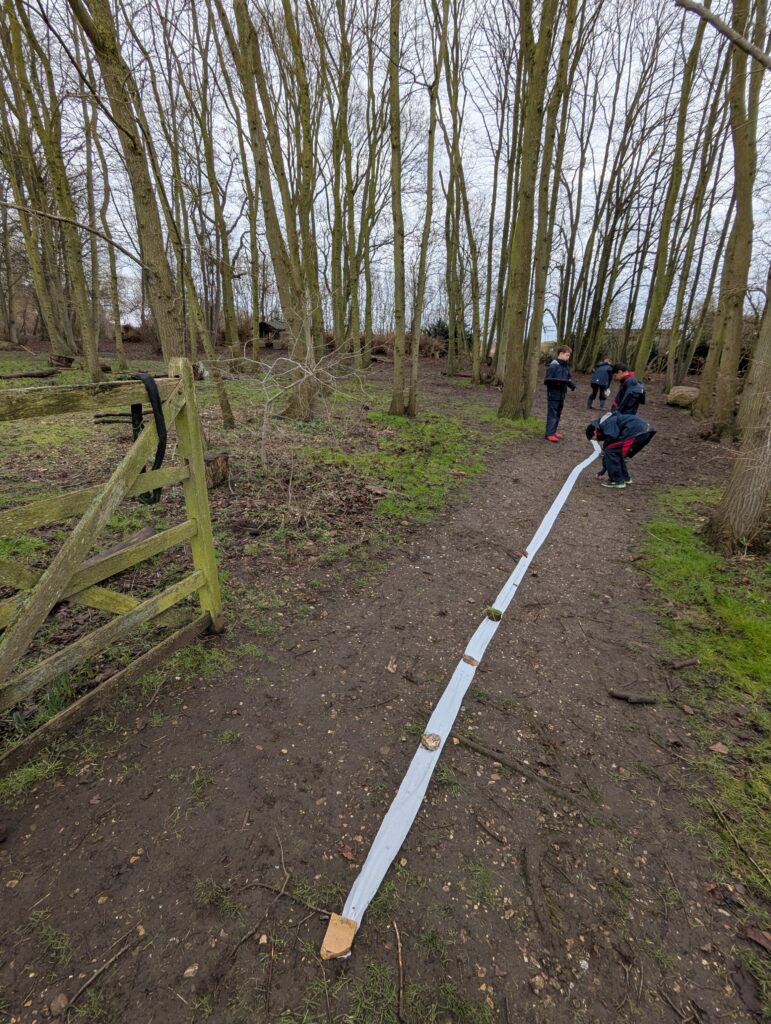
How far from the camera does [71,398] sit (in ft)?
6.90

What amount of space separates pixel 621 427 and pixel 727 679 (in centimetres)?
458

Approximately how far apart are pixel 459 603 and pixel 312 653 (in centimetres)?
146

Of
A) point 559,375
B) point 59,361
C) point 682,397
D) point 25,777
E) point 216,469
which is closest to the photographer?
point 25,777

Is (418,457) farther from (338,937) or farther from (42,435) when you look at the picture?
(338,937)

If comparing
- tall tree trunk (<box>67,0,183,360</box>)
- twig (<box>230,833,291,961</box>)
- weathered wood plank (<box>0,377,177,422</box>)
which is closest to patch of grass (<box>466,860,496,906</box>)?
twig (<box>230,833,291,961</box>)

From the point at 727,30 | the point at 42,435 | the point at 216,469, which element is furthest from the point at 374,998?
the point at 42,435

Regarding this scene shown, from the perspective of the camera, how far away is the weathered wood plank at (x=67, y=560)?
194 cm

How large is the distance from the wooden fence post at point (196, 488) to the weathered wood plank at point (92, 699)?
0.58 feet

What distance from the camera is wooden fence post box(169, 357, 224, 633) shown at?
271 cm

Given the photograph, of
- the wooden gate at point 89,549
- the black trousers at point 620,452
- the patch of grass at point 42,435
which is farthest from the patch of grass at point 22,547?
the black trousers at point 620,452

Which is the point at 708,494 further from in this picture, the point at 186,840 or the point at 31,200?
the point at 31,200

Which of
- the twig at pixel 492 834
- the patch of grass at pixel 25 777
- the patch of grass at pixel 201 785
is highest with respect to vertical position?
the patch of grass at pixel 25 777

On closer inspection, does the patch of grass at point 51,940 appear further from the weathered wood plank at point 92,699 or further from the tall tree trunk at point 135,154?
the tall tree trunk at point 135,154

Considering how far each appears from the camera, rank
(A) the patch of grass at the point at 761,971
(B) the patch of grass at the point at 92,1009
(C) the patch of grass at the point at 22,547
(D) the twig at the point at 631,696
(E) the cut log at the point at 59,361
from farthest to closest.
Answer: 1. (E) the cut log at the point at 59,361
2. (C) the patch of grass at the point at 22,547
3. (D) the twig at the point at 631,696
4. (A) the patch of grass at the point at 761,971
5. (B) the patch of grass at the point at 92,1009
